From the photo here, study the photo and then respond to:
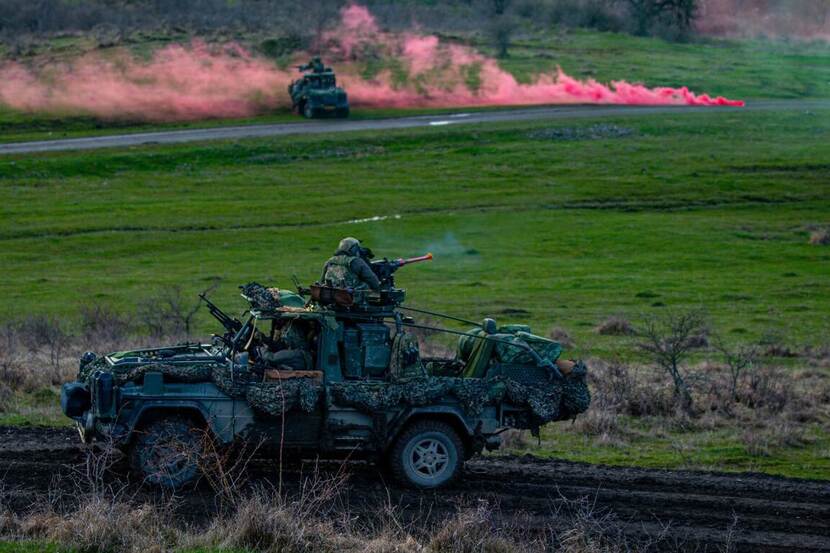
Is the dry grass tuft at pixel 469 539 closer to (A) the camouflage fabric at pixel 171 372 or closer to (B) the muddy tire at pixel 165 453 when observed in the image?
(B) the muddy tire at pixel 165 453

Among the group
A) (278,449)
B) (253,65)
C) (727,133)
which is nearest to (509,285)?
(278,449)

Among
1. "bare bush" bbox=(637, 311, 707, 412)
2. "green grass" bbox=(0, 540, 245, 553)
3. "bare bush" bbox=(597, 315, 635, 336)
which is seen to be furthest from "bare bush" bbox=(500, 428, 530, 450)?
"bare bush" bbox=(597, 315, 635, 336)

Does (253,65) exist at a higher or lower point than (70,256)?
higher

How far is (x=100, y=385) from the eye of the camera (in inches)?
565

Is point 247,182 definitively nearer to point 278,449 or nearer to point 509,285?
point 509,285

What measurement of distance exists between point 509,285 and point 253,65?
3485cm

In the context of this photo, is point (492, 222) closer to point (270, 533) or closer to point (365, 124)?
point (365, 124)

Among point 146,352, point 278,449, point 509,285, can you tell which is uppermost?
point 146,352

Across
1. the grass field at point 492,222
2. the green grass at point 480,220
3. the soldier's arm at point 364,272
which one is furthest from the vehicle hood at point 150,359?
the green grass at point 480,220

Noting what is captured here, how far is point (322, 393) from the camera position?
15211mm

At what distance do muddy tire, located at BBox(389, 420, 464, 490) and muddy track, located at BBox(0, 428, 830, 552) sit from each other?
0.69ft

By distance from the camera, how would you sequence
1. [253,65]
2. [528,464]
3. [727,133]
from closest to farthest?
1. [528,464]
2. [727,133]
3. [253,65]

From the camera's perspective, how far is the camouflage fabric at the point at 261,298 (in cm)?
1591

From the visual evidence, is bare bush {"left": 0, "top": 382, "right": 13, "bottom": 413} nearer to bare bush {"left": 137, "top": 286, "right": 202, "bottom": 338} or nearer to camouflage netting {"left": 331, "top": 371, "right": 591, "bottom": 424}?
bare bush {"left": 137, "top": 286, "right": 202, "bottom": 338}
